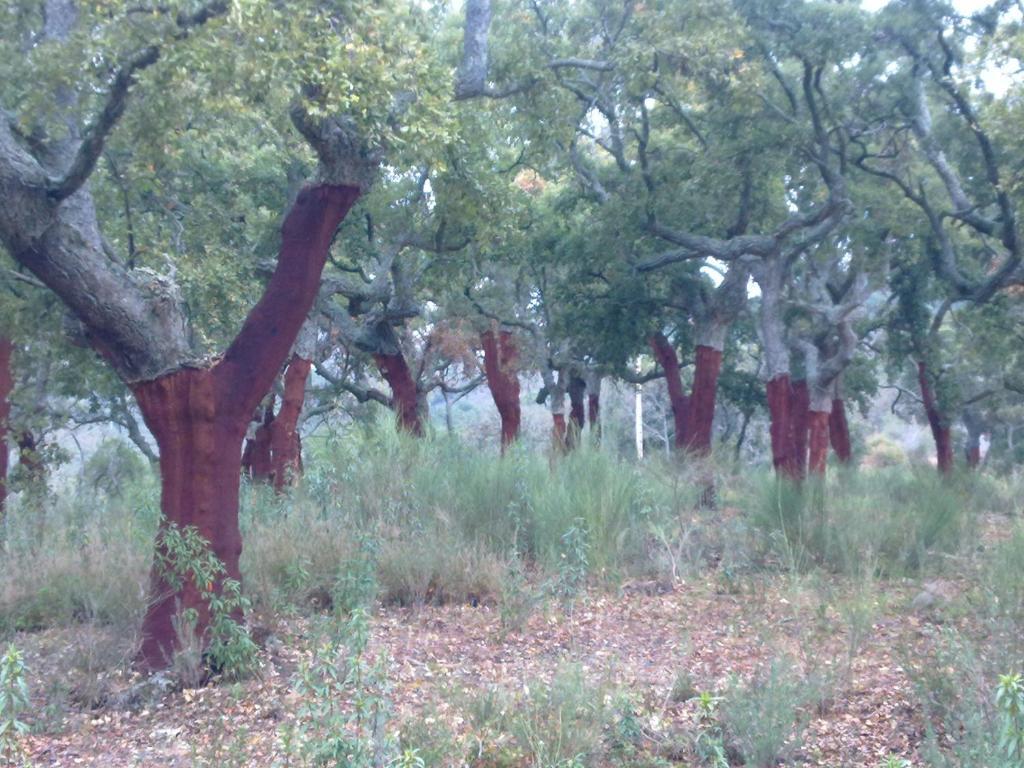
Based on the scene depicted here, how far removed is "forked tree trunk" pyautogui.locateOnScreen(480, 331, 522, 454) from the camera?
→ 22.0m

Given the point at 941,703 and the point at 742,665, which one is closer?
the point at 941,703

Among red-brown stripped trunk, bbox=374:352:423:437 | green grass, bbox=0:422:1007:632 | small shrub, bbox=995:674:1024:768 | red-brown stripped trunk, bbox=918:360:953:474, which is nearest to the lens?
small shrub, bbox=995:674:1024:768

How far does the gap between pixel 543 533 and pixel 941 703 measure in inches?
195

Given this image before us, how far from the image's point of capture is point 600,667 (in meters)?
7.30

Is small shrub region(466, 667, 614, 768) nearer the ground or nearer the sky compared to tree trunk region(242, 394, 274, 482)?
nearer the ground

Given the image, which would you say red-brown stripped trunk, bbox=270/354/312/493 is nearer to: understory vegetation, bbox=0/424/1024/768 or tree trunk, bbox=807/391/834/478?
understory vegetation, bbox=0/424/1024/768

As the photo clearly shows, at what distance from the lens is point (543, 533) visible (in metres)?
10.5

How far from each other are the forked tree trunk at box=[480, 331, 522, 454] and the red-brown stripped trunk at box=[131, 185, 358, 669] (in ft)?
44.4

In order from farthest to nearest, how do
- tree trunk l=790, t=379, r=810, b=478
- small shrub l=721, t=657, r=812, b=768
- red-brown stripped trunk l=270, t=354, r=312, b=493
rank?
tree trunk l=790, t=379, r=810, b=478 < red-brown stripped trunk l=270, t=354, r=312, b=493 < small shrub l=721, t=657, r=812, b=768

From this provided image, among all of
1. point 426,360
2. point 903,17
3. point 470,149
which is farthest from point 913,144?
point 426,360

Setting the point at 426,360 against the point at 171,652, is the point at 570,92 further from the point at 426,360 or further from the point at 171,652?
the point at 426,360

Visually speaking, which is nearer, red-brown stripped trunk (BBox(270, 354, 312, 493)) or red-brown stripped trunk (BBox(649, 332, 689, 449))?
→ red-brown stripped trunk (BBox(270, 354, 312, 493))

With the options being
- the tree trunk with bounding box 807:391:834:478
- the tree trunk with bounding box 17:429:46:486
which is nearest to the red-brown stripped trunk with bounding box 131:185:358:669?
the tree trunk with bounding box 17:429:46:486

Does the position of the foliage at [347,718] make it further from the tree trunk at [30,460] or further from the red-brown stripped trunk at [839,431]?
the red-brown stripped trunk at [839,431]
